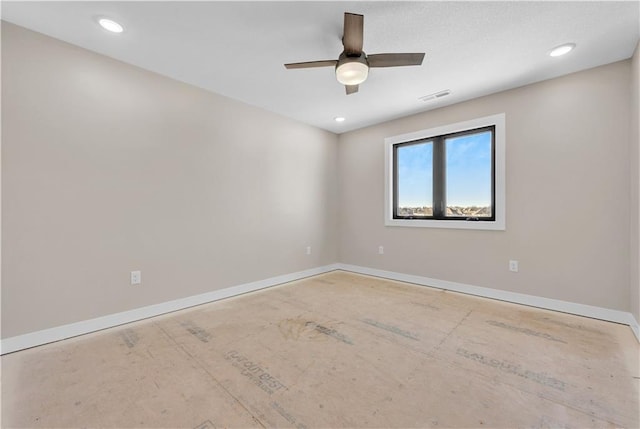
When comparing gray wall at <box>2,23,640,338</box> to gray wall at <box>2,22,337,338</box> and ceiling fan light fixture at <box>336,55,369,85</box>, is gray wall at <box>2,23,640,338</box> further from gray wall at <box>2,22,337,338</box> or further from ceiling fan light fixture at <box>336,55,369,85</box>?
ceiling fan light fixture at <box>336,55,369,85</box>

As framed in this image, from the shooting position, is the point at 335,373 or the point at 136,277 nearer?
Answer: the point at 335,373

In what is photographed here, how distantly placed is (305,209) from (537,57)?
10.7 feet

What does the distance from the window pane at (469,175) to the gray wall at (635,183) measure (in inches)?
46.3

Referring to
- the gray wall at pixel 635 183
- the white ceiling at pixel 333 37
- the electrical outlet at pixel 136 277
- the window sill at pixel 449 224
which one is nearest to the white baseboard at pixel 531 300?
the gray wall at pixel 635 183

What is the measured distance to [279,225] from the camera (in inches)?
157

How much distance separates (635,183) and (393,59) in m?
2.41

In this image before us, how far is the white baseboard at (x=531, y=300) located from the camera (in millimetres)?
2509

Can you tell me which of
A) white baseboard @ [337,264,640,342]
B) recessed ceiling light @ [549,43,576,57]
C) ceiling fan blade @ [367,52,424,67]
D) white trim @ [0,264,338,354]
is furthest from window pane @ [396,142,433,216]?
white trim @ [0,264,338,354]

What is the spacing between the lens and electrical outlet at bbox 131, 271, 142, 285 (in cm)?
263

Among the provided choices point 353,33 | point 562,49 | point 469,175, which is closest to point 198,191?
point 353,33

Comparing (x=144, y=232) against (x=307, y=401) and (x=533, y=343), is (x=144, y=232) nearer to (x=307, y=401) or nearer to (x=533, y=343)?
(x=307, y=401)

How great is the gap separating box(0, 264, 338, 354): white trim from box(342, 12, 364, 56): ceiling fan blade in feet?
9.56

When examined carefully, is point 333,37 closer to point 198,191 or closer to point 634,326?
point 198,191

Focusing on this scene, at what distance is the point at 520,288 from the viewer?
10.0 feet
